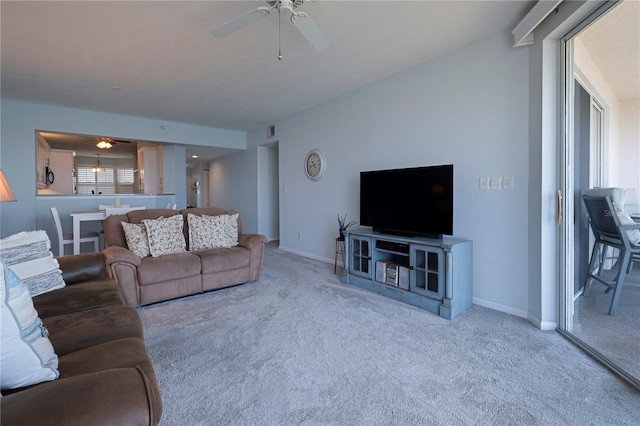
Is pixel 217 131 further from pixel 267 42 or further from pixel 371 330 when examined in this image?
pixel 371 330

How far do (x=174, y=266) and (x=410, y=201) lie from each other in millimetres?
2523

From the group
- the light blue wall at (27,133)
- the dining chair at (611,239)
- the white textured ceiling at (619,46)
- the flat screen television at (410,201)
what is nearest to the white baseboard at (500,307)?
the dining chair at (611,239)

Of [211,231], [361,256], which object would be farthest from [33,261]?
[361,256]

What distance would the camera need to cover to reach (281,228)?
5.85 metres

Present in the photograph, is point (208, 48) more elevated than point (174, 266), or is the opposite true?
point (208, 48)

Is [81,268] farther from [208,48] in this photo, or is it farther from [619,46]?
[619,46]

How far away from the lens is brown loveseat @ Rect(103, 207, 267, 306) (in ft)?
9.12

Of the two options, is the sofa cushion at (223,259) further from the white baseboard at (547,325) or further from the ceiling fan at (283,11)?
the white baseboard at (547,325)

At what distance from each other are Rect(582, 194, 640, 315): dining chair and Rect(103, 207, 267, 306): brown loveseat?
316 cm

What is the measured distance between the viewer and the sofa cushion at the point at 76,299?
1740 millimetres

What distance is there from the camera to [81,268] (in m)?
2.24

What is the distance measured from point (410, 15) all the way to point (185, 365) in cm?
310

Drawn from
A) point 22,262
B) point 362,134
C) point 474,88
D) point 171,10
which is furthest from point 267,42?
point 22,262

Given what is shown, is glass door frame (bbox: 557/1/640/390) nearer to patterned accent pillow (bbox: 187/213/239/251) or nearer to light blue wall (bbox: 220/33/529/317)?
light blue wall (bbox: 220/33/529/317)
